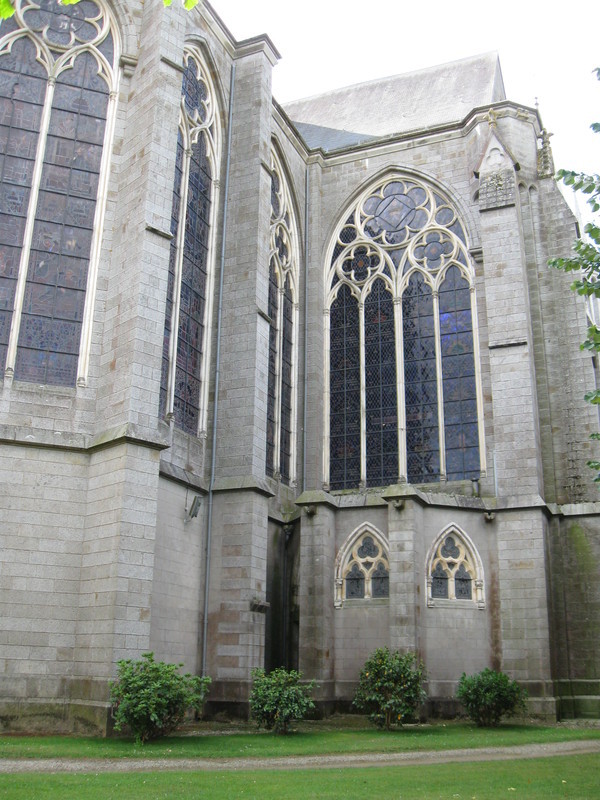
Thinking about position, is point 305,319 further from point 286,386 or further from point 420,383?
point 420,383

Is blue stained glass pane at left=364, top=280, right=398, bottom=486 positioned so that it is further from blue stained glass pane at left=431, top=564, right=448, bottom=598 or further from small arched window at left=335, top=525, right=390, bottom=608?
blue stained glass pane at left=431, top=564, right=448, bottom=598

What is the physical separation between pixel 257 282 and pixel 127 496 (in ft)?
23.6

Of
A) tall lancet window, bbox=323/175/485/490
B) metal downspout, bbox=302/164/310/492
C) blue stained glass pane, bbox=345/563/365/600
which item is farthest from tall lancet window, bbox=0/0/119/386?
tall lancet window, bbox=323/175/485/490

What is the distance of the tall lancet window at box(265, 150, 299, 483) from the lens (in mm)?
22031

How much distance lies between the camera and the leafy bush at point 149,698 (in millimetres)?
12688

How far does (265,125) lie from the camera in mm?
21172

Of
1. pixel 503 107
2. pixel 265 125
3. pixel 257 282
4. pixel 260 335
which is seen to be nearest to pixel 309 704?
pixel 260 335

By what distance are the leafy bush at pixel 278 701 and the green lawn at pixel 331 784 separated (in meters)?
3.99

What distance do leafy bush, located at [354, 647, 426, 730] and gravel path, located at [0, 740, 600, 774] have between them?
2887mm

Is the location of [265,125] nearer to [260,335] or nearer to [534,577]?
[260,335]

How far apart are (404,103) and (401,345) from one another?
10.0 meters

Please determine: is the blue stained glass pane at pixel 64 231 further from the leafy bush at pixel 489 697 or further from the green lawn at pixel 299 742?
the leafy bush at pixel 489 697

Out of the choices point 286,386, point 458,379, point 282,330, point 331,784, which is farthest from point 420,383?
point 331,784

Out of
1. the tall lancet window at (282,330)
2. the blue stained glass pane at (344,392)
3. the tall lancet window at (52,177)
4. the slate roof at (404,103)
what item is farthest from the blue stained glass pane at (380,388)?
the tall lancet window at (52,177)
